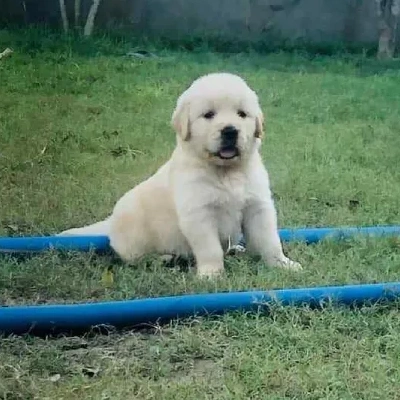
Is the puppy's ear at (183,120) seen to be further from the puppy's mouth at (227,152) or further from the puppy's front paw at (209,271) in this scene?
the puppy's front paw at (209,271)

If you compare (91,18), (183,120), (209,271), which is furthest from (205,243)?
(91,18)

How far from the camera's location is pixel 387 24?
584 centimetres

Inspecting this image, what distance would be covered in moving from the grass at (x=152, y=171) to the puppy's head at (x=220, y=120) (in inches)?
11.4

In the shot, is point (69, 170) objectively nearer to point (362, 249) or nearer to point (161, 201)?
point (161, 201)

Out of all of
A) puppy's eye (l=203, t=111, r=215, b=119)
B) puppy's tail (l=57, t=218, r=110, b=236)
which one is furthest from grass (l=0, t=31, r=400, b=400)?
puppy's eye (l=203, t=111, r=215, b=119)

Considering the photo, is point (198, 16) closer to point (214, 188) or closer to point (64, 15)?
point (64, 15)

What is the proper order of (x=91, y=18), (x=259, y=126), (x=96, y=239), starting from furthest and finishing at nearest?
(x=91, y=18), (x=96, y=239), (x=259, y=126)

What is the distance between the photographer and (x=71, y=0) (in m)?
5.66

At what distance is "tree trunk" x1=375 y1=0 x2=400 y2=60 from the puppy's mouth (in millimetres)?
3362

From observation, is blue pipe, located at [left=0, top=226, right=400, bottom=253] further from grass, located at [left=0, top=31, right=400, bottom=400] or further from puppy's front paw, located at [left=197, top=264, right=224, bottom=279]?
puppy's front paw, located at [left=197, top=264, right=224, bottom=279]

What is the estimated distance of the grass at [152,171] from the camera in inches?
75.3

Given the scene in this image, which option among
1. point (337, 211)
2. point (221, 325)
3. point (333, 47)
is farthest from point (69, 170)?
point (333, 47)

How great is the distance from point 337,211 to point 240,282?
89 cm

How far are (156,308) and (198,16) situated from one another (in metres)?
3.67
